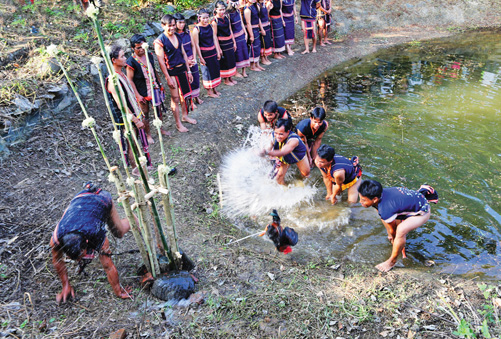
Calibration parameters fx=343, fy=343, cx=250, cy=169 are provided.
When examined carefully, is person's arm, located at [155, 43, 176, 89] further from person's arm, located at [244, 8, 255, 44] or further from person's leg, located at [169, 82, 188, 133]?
person's arm, located at [244, 8, 255, 44]

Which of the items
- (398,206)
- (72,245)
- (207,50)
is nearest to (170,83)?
(207,50)

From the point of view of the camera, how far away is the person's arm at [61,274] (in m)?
3.17

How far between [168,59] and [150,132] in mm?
1400

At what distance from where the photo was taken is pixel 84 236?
3115 millimetres

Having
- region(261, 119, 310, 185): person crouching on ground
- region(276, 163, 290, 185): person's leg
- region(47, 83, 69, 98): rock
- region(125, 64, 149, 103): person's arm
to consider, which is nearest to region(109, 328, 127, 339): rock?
region(261, 119, 310, 185): person crouching on ground

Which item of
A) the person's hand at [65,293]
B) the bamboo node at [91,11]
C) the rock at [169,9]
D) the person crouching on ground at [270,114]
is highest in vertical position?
the bamboo node at [91,11]

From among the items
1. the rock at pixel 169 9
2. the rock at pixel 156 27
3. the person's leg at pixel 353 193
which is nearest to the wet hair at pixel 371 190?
the person's leg at pixel 353 193

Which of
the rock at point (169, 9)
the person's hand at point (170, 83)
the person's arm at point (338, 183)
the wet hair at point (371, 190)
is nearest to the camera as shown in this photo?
the wet hair at point (371, 190)

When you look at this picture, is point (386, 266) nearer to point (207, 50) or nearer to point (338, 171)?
point (338, 171)

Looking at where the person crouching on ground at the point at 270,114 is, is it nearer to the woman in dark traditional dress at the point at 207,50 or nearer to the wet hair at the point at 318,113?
the wet hair at the point at 318,113

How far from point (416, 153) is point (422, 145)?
36 centimetres

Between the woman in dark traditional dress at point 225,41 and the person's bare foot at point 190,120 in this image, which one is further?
the woman in dark traditional dress at point 225,41

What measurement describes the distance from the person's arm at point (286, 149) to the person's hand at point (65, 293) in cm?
319

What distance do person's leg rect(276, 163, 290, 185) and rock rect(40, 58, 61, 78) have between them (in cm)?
442
